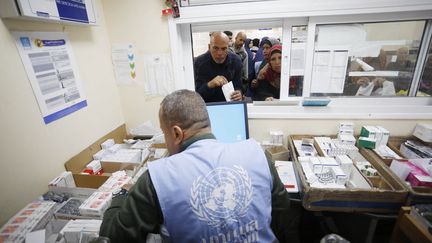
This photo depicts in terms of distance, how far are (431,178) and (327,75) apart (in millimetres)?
883

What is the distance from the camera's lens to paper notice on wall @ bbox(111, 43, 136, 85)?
5.81 feet

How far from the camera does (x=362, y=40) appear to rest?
5.27 ft

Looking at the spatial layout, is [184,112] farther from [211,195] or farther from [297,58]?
[297,58]

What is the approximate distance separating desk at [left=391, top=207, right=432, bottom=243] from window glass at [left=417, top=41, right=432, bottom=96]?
3.52ft

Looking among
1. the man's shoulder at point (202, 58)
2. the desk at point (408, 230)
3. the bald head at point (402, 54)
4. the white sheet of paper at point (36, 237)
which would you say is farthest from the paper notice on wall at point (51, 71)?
the bald head at point (402, 54)

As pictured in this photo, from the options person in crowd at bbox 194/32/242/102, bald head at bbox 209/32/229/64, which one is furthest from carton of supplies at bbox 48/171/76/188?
bald head at bbox 209/32/229/64

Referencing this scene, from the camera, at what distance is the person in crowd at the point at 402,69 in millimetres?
1624

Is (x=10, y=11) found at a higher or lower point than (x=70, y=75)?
higher

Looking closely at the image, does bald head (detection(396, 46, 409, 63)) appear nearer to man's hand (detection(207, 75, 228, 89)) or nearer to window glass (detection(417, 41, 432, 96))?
window glass (detection(417, 41, 432, 96))

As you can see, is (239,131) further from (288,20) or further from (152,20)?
(152,20)

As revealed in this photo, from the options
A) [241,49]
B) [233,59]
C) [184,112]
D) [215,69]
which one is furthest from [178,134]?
[241,49]

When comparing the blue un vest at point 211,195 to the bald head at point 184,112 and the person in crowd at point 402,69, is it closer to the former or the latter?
the bald head at point 184,112

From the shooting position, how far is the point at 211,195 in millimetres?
706

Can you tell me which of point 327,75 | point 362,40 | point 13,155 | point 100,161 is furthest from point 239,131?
point 13,155
